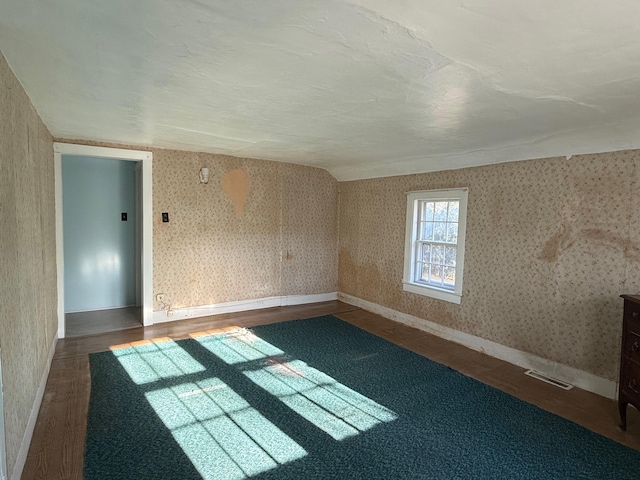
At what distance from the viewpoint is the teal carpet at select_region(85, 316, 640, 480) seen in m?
2.15

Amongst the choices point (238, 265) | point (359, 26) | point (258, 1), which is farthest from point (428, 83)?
point (238, 265)

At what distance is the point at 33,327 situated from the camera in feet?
8.79

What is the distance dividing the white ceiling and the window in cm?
104

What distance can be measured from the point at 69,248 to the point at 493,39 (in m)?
5.69

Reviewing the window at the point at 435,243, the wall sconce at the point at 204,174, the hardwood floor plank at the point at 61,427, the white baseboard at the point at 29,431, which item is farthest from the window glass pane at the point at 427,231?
the white baseboard at the point at 29,431

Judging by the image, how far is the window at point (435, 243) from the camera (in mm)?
4336

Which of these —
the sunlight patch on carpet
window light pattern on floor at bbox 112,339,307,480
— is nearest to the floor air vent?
window light pattern on floor at bbox 112,339,307,480

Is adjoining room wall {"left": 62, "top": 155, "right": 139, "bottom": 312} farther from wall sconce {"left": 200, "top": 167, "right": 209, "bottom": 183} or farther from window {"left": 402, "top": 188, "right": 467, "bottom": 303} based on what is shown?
window {"left": 402, "top": 188, "right": 467, "bottom": 303}

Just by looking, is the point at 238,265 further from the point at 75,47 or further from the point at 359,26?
the point at 359,26

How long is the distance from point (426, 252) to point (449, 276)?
1.49ft

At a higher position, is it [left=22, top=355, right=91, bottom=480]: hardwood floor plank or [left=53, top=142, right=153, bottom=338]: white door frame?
[left=53, top=142, right=153, bottom=338]: white door frame

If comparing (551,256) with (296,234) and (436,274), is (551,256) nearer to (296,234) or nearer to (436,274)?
(436,274)

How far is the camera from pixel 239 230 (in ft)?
17.5

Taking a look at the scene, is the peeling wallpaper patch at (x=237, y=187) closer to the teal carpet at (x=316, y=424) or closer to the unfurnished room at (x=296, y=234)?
the unfurnished room at (x=296, y=234)
